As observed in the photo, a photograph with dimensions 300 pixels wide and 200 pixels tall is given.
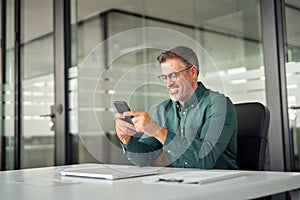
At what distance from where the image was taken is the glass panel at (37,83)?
3584 mm

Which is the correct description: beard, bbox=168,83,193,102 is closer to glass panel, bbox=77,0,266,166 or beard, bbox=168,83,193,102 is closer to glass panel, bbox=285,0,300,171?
glass panel, bbox=77,0,266,166

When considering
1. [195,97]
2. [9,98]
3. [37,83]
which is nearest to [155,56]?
[195,97]

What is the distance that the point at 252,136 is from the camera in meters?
1.62

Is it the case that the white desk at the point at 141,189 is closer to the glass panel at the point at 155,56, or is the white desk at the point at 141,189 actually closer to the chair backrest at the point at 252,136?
the chair backrest at the point at 252,136

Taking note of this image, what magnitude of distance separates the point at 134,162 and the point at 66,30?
6.15 ft

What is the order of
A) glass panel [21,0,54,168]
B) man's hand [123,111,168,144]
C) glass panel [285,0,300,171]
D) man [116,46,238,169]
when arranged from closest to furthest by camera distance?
1. man's hand [123,111,168,144]
2. man [116,46,238,169]
3. glass panel [285,0,300,171]
4. glass panel [21,0,54,168]

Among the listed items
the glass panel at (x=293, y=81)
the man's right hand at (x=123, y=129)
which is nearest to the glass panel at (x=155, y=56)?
the glass panel at (x=293, y=81)

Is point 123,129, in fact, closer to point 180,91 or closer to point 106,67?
point 180,91

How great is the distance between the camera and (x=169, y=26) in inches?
127

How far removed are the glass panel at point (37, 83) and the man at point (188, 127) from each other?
202 cm

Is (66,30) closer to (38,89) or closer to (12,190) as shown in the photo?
(38,89)

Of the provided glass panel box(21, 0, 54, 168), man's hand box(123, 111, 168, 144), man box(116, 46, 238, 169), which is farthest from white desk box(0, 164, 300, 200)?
glass panel box(21, 0, 54, 168)

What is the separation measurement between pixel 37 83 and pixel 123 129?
2.48 meters

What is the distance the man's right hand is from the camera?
1348mm
